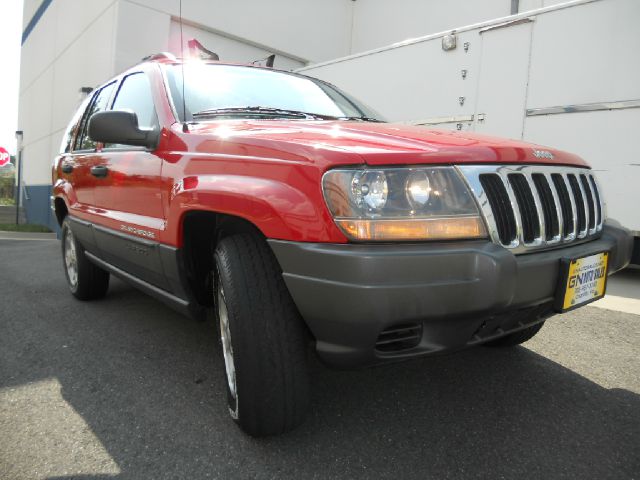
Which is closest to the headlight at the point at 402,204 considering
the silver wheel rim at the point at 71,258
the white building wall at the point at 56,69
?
the silver wheel rim at the point at 71,258

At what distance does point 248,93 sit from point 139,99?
720 mm

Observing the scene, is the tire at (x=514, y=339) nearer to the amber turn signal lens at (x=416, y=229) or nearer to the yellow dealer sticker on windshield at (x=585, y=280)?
the yellow dealer sticker on windshield at (x=585, y=280)

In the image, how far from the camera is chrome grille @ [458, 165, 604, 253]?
1.58 meters

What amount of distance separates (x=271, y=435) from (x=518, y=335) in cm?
155

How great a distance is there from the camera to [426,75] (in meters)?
6.40

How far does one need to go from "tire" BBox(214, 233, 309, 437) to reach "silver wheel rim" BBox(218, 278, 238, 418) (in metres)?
0.12

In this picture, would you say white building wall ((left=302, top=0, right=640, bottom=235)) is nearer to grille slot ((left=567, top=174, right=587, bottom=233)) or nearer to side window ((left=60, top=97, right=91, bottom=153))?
grille slot ((left=567, top=174, right=587, bottom=233))

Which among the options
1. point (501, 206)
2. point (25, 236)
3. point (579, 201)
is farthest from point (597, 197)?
point (25, 236)

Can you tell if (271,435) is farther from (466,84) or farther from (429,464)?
(466,84)

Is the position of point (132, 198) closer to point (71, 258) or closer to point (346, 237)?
point (346, 237)

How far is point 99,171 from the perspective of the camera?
2.96m

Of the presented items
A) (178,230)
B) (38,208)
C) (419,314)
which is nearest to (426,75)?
(178,230)

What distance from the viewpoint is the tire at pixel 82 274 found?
368 cm

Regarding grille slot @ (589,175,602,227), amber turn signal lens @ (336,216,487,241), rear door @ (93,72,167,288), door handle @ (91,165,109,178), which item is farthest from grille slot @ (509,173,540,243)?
door handle @ (91,165,109,178)
